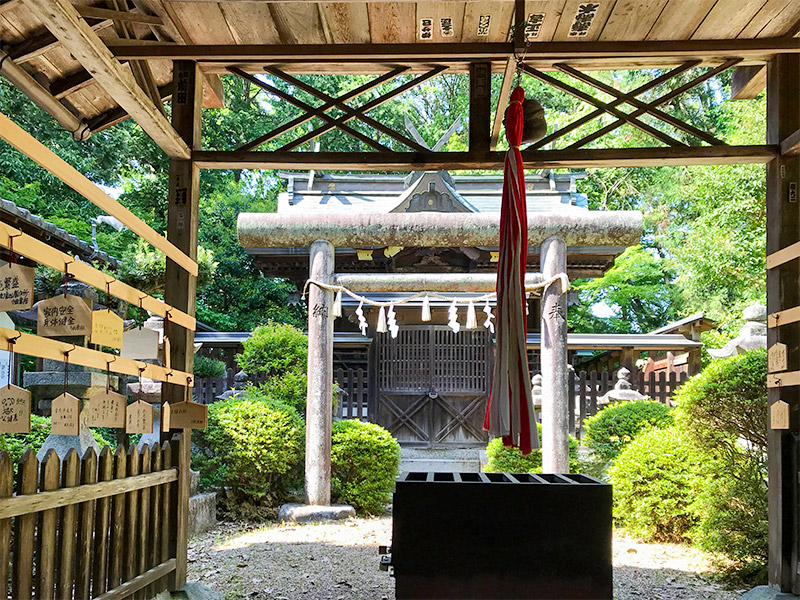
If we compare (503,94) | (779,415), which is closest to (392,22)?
(503,94)

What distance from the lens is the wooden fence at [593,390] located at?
46.2ft

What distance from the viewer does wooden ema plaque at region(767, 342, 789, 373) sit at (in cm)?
538

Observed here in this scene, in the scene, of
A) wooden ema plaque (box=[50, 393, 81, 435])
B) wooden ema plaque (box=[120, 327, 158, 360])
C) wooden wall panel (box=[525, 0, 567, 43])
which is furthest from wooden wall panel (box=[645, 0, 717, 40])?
wooden ema plaque (box=[50, 393, 81, 435])

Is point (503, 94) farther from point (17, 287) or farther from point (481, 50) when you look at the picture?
point (17, 287)

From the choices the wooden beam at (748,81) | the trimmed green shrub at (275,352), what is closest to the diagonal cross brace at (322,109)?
the wooden beam at (748,81)

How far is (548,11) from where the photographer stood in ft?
17.5

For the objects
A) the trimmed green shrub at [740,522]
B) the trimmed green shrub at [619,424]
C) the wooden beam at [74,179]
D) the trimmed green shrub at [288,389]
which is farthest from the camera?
the trimmed green shrub at [288,389]

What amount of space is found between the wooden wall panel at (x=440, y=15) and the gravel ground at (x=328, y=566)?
4.48 meters

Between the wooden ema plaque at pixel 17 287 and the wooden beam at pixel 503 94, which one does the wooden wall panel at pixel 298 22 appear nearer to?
the wooden beam at pixel 503 94

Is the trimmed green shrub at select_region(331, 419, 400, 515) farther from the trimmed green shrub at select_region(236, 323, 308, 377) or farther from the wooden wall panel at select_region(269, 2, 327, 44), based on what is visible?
the wooden wall panel at select_region(269, 2, 327, 44)

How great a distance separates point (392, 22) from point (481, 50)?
71 cm

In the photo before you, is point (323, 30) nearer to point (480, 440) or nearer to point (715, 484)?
point (715, 484)

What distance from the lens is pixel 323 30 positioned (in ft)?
18.3

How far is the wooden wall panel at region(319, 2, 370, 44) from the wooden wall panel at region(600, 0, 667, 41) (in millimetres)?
1814
